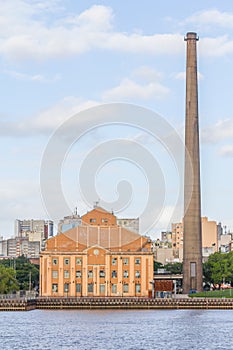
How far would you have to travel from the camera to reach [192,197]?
557 ft

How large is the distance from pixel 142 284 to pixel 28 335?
77555 millimetres

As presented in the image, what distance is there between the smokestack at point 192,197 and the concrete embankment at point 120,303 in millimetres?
7536

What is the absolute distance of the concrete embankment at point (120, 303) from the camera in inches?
6329

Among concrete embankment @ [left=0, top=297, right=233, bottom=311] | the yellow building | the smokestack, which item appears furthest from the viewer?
the yellow building

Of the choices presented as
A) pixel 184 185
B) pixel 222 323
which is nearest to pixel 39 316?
pixel 222 323

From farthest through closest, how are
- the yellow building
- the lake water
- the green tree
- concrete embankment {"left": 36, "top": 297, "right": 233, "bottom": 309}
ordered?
the green tree → the yellow building → concrete embankment {"left": 36, "top": 297, "right": 233, "bottom": 309} → the lake water

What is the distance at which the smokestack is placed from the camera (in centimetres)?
16962

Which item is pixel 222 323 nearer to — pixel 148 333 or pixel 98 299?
pixel 148 333

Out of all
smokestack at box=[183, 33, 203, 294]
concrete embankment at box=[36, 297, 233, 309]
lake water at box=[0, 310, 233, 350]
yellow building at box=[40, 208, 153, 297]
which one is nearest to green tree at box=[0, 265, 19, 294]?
yellow building at box=[40, 208, 153, 297]

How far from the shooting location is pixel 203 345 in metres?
93.5

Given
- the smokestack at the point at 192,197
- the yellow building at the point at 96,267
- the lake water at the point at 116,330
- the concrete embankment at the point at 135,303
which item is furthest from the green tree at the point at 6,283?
the lake water at the point at 116,330

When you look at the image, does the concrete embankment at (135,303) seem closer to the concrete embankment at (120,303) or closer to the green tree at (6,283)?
the concrete embankment at (120,303)

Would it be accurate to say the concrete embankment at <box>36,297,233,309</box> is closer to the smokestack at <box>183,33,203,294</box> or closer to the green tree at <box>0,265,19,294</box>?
the smokestack at <box>183,33,203,294</box>

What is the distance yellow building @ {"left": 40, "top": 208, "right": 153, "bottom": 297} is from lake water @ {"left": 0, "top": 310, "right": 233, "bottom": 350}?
98.1ft
